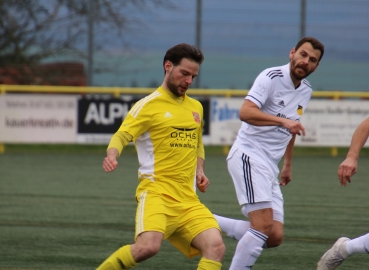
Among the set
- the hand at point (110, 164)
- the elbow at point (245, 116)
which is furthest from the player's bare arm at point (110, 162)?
the elbow at point (245, 116)

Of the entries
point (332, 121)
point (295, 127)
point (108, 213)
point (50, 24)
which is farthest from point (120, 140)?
point (50, 24)

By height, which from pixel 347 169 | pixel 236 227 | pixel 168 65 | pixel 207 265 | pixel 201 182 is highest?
pixel 168 65

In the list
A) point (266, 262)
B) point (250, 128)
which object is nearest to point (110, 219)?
point (266, 262)

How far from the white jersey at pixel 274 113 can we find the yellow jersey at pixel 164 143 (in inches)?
34.5

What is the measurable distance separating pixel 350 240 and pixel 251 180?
2.71 feet

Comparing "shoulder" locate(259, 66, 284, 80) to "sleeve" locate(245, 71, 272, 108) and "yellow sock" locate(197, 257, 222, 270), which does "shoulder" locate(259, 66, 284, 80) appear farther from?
"yellow sock" locate(197, 257, 222, 270)

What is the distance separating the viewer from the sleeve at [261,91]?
5.46 m

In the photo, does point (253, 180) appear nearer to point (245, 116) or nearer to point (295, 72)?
point (245, 116)

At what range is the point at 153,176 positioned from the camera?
16.1 feet

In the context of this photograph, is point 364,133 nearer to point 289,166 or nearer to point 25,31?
point 289,166

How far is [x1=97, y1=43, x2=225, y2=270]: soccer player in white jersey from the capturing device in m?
4.75

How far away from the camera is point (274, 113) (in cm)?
570

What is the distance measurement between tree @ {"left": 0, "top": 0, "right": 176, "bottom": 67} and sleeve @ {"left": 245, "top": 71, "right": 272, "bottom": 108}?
42.6 ft

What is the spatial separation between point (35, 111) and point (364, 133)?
1225 cm
